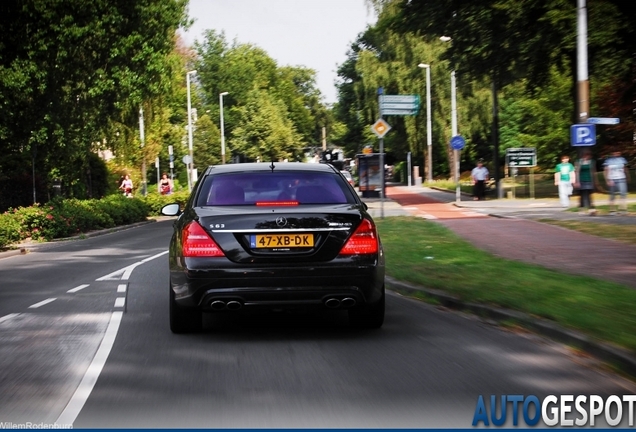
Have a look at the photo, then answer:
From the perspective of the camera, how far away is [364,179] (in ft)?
161

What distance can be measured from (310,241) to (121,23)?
24069 mm

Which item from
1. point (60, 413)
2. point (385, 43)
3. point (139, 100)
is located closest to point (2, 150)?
point (139, 100)

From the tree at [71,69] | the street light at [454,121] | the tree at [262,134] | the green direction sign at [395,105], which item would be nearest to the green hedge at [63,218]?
the tree at [71,69]

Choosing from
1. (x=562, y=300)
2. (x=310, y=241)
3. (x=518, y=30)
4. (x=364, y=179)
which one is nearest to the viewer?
(x=310, y=241)

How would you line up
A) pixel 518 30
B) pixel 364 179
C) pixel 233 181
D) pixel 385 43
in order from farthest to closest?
pixel 385 43
pixel 364 179
pixel 518 30
pixel 233 181

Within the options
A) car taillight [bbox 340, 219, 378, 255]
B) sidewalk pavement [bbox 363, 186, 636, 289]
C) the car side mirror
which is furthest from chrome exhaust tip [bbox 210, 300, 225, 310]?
sidewalk pavement [bbox 363, 186, 636, 289]

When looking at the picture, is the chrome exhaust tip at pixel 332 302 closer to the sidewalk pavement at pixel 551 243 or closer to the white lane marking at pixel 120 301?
the white lane marking at pixel 120 301

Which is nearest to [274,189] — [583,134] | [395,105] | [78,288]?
[78,288]

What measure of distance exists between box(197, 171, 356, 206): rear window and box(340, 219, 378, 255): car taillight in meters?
0.45

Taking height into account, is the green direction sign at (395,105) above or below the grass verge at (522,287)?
above

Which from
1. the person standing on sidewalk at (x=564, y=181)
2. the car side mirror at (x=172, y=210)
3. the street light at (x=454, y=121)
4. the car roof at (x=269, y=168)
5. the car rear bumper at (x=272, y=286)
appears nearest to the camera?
the car rear bumper at (x=272, y=286)

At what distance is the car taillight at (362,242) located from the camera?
311 inches

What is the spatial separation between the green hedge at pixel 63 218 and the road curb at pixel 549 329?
1487 centimetres

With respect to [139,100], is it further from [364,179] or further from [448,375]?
[448,375]
